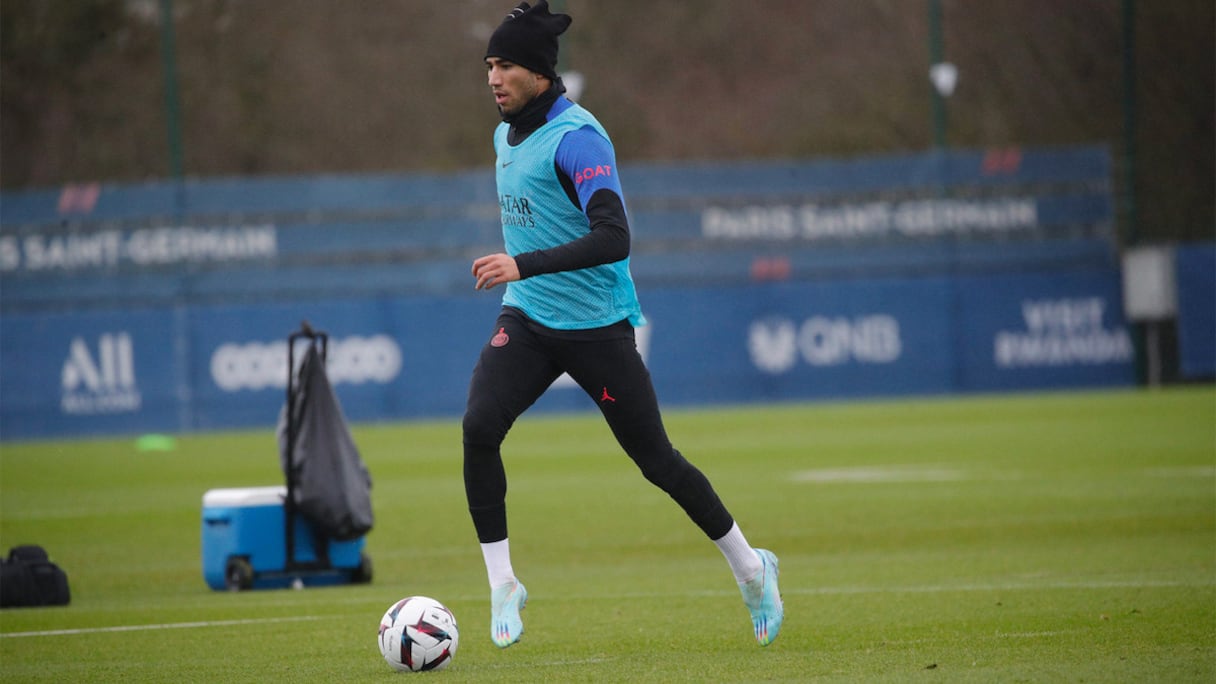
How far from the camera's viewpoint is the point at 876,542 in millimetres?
11086

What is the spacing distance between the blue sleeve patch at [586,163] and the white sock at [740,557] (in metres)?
1.35

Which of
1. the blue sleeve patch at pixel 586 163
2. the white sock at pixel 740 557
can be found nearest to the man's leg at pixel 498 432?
the blue sleeve patch at pixel 586 163

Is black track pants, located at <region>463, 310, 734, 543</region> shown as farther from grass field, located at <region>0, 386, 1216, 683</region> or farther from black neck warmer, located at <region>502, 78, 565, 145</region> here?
black neck warmer, located at <region>502, 78, 565, 145</region>

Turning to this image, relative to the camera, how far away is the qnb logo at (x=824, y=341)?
93.8 ft

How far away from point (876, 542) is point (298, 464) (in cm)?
360

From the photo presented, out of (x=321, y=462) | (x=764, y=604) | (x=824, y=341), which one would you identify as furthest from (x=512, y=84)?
(x=824, y=341)

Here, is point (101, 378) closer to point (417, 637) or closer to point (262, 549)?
point (262, 549)

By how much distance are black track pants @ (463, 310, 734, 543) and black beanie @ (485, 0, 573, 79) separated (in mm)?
943

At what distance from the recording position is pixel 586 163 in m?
6.59

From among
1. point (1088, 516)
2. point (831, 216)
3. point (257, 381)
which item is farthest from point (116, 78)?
point (1088, 516)

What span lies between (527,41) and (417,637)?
7.19ft

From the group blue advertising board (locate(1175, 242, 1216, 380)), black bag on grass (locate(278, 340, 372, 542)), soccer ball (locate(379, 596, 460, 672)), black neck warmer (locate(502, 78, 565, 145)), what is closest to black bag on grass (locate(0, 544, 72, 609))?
black bag on grass (locate(278, 340, 372, 542))

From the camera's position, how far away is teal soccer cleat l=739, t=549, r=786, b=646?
22.2 feet

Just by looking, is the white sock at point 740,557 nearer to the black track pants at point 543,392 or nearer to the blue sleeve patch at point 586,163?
the black track pants at point 543,392
